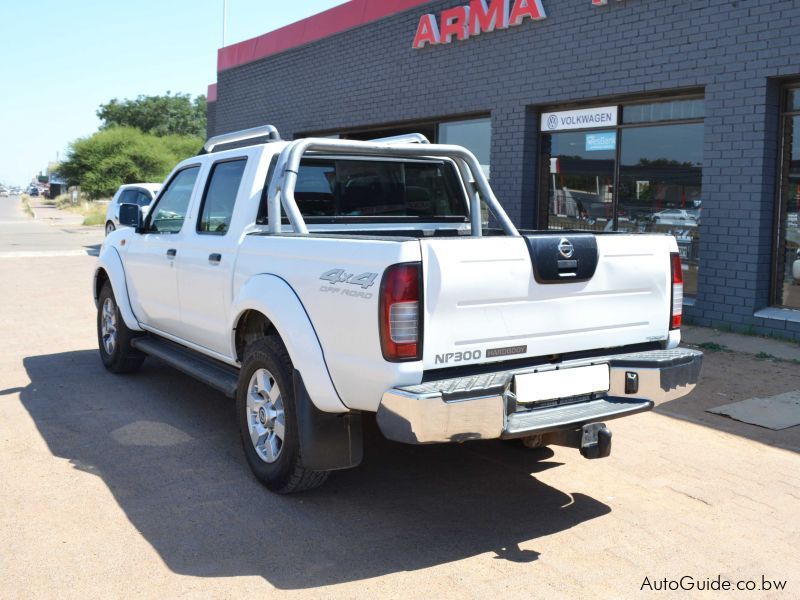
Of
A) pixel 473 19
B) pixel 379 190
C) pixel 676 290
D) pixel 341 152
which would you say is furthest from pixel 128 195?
pixel 676 290

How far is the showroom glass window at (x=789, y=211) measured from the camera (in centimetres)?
927

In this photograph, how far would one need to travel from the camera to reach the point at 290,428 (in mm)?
4438

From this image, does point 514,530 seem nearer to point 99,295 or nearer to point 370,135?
point 99,295

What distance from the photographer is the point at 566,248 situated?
168 inches

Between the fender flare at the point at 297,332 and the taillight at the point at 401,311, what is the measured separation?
487 mm

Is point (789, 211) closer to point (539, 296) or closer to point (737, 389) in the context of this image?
point (737, 389)

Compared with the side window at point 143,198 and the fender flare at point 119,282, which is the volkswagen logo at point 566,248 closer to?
the fender flare at point 119,282

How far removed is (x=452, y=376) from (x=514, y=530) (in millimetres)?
921

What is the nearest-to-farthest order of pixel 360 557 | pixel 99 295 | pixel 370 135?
pixel 360 557
pixel 99 295
pixel 370 135

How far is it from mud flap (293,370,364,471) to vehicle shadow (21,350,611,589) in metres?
0.34

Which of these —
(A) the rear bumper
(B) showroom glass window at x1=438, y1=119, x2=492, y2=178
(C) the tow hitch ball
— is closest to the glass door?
(B) showroom glass window at x1=438, y1=119, x2=492, y2=178

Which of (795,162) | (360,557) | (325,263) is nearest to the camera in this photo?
(360,557)

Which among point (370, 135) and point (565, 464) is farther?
point (370, 135)

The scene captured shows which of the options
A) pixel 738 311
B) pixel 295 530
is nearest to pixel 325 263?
pixel 295 530
